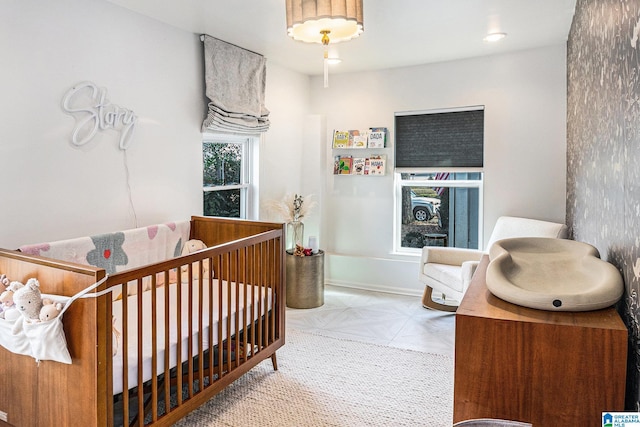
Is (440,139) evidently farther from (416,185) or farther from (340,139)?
(340,139)

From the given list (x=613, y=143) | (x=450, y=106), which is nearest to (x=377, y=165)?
(x=450, y=106)

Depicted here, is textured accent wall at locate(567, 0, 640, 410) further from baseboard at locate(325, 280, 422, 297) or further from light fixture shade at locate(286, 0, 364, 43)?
baseboard at locate(325, 280, 422, 297)

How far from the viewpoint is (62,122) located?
248cm

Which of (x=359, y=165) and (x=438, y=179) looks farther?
(x=359, y=165)

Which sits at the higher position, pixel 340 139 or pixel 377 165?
pixel 340 139

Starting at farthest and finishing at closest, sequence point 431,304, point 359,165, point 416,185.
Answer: point 359,165
point 416,185
point 431,304

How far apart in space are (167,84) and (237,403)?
2.17 meters

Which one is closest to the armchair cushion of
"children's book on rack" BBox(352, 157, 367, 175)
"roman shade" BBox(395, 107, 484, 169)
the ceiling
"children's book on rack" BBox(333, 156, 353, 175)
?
"roman shade" BBox(395, 107, 484, 169)

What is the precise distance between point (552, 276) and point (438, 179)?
2.84 metres

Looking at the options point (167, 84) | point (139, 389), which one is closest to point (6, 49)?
point (167, 84)

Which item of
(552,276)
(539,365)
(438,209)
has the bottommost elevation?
(539,365)

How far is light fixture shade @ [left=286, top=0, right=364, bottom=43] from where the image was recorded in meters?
1.86

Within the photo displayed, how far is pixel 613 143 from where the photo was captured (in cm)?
155

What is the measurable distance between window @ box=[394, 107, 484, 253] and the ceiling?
584 millimetres
